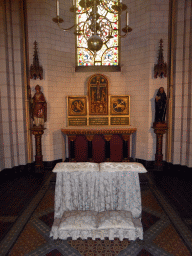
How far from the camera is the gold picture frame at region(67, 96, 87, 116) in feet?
23.6

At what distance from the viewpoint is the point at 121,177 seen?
3391 millimetres

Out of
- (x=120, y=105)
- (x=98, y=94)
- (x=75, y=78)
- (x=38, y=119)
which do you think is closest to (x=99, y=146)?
(x=120, y=105)

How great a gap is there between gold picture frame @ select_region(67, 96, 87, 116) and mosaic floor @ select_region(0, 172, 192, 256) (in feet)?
13.0

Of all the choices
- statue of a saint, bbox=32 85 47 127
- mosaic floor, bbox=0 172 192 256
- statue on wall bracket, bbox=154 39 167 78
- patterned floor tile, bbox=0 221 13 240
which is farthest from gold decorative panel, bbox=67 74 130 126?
patterned floor tile, bbox=0 221 13 240

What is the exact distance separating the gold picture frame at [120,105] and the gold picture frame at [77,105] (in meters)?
1.04

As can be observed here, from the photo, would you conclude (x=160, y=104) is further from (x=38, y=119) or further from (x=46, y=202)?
(x=46, y=202)

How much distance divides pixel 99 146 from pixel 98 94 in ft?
6.53

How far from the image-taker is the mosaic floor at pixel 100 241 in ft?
9.25

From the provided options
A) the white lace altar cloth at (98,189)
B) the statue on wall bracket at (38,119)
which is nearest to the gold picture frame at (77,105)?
the statue on wall bracket at (38,119)

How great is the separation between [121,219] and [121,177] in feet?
2.33

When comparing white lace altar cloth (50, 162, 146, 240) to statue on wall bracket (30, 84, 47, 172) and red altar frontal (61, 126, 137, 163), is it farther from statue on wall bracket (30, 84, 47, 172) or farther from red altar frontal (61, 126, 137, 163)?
red altar frontal (61, 126, 137, 163)

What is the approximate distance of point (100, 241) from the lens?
302cm

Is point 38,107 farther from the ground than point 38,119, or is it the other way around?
point 38,107

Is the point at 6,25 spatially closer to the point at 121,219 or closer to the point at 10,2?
the point at 10,2
